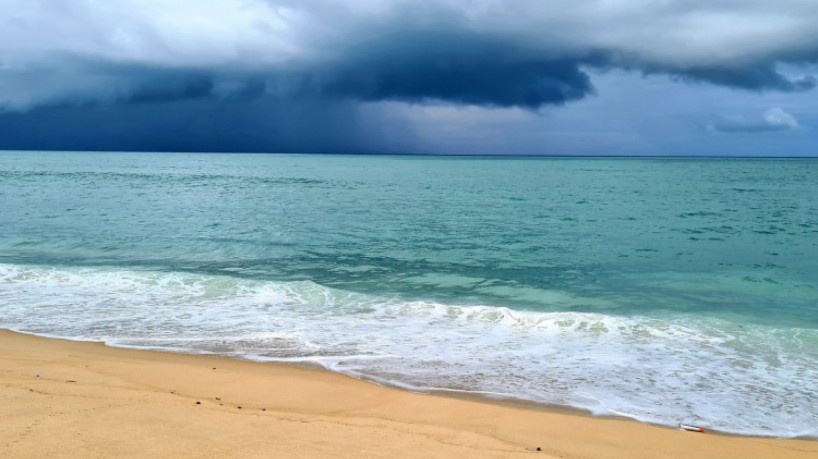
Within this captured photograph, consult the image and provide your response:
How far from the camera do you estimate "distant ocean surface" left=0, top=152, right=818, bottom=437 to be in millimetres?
9297

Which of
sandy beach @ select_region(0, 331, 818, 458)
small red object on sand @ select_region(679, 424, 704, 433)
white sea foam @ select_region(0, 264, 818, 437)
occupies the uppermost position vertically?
sandy beach @ select_region(0, 331, 818, 458)

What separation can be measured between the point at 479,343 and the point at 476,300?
385 centimetres

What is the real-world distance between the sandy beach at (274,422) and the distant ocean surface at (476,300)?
2.72 ft

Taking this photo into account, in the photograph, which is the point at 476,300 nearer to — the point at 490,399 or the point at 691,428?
the point at 490,399

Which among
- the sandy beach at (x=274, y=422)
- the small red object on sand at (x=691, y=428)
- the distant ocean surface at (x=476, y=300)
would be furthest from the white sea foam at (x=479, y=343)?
the sandy beach at (x=274, y=422)

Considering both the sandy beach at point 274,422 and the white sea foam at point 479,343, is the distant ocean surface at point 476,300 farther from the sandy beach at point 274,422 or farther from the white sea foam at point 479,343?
the sandy beach at point 274,422

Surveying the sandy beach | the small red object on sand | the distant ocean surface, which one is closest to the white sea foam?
the distant ocean surface

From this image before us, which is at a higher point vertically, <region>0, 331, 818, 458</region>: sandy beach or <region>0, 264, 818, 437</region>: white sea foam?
<region>0, 331, 818, 458</region>: sandy beach

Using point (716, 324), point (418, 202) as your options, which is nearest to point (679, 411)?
point (716, 324)

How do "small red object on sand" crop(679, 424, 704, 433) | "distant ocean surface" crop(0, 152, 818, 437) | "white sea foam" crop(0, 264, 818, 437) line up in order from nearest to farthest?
1. "small red object on sand" crop(679, 424, 704, 433)
2. "white sea foam" crop(0, 264, 818, 437)
3. "distant ocean surface" crop(0, 152, 818, 437)

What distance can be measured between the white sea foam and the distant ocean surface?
0.05 metres

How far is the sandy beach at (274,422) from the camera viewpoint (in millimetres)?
5918

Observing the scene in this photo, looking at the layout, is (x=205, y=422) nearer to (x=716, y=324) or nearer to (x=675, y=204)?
(x=716, y=324)

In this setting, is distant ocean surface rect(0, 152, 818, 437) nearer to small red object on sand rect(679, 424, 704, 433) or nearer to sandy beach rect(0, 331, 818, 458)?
small red object on sand rect(679, 424, 704, 433)
